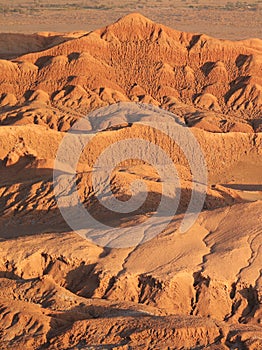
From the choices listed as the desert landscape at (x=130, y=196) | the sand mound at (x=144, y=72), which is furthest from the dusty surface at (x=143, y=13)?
the desert landscape at (x=130, y=196)

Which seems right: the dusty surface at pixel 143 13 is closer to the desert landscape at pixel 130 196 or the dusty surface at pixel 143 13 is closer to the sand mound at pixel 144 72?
the sand mound at pixel 144 72

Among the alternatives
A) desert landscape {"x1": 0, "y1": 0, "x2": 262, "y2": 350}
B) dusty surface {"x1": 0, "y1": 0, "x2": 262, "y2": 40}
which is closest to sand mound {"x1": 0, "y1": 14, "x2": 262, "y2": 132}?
desert landscape {"x1": 0, "y1": 0, "x2": 262, "y2": 350}

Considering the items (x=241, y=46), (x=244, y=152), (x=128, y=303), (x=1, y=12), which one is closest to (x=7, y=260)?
(x=128, y=303)

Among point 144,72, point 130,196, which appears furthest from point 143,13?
point 130,196

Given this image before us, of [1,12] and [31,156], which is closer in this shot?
[31,156]

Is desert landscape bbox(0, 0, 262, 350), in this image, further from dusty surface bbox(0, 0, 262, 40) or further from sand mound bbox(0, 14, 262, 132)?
dusty surface bbox(0, 0, 262, 40)

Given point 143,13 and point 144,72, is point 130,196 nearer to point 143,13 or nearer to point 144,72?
point 144,72

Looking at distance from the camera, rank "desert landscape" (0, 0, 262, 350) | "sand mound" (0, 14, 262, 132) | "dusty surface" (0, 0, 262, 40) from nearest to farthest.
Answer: "desert landscape" (0, 0, 262, 350) < "sand mound" (0, 14, 262, 132) < "dusty surface" (0, 0, 262, 40)

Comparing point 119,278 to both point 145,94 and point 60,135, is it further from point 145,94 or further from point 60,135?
point 145,94

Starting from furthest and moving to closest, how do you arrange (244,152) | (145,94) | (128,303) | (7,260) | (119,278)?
1. (145,94)
2. (244,152)
3. (7,260)
4. (119,278)
5. (128,303)
